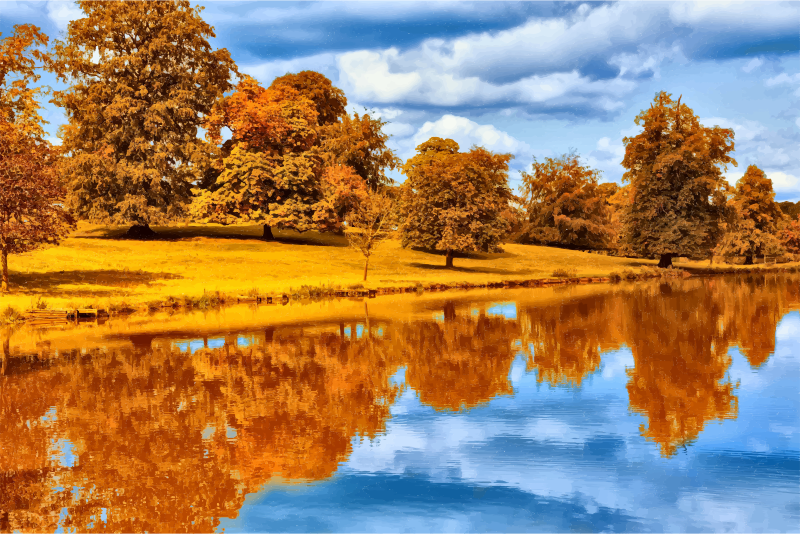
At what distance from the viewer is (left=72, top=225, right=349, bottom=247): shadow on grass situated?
196ft

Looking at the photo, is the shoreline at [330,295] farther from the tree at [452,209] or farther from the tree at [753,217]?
the tree at [753,217]

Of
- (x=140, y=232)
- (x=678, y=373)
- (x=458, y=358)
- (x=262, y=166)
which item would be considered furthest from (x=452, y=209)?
(x=678, y=373)

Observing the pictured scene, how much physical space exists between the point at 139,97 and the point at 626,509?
194 feet

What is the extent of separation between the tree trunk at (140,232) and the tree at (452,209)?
21536 mm

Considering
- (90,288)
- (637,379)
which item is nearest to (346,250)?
(90,288)

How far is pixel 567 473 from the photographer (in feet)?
28.2

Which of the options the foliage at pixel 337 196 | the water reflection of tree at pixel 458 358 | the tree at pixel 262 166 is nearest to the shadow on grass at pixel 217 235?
the tree at pixel 262 166

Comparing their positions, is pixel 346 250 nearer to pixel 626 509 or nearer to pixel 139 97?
pixel 139 97

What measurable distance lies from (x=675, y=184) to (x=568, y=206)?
21.6 metres

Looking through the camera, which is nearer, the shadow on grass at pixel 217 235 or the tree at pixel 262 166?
the tree at pixel 262 166

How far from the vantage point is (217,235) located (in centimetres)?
6247

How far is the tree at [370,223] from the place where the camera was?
4141 cm

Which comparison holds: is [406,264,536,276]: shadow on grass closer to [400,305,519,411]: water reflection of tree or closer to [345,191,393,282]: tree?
[345,191,393,282]: tree

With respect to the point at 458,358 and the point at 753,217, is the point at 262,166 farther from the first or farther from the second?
the point at 753,217
